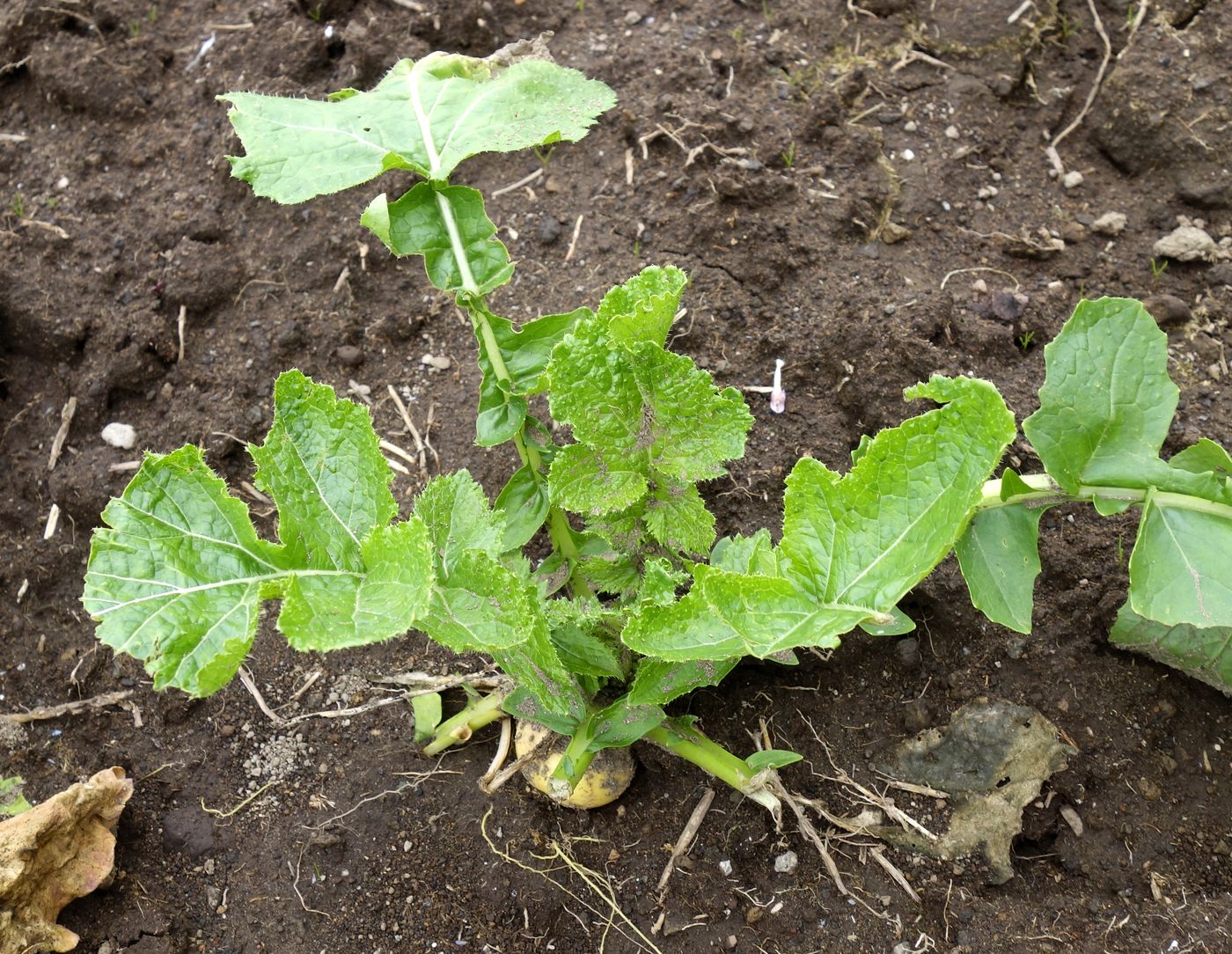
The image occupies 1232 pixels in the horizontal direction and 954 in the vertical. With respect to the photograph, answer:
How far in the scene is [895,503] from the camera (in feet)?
5.37

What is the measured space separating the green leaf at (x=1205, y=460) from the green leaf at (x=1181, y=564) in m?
0.07

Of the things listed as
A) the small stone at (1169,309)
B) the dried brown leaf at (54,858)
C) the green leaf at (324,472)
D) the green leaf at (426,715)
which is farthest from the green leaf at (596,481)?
the small stone at (1169,309)

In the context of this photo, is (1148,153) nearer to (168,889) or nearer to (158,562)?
(158,562)

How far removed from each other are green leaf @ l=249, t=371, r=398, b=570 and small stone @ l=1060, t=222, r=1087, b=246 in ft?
6.64

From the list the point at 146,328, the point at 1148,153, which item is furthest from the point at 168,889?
the point at 1148,153

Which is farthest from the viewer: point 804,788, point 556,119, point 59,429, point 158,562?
point 59,429

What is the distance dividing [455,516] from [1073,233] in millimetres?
1933

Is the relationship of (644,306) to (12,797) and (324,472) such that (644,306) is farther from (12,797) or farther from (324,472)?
(12,797)

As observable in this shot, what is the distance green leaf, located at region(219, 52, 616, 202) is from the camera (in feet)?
6.44

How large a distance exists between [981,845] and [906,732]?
27 cm

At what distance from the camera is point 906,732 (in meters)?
2.21

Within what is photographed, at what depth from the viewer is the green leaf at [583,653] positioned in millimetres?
2014

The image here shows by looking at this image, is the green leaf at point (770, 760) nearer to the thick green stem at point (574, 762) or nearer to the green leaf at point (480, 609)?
the thick green stem at point (574, 762)

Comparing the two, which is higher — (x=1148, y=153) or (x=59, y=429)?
(x=1148, y=153)
